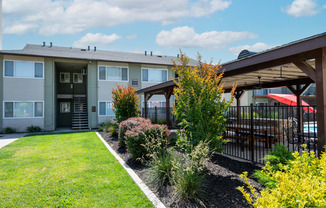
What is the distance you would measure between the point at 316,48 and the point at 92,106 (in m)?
16.5

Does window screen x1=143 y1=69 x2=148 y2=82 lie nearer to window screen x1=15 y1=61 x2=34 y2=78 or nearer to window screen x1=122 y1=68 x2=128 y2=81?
window screen x1=122 y1=68 x2=128 y2=81

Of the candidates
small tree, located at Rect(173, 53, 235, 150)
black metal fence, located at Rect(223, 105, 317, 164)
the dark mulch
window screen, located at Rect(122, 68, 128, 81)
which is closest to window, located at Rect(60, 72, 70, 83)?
window screen, located at Rect(122, 68, 128, 81)

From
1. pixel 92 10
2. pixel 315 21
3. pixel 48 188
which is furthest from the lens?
pixel 315 21

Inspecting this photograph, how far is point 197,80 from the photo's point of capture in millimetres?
5141

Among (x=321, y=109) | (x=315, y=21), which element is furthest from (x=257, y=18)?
(x=321, y=109)

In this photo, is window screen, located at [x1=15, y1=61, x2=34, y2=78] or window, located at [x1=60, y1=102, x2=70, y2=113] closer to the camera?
window screen, located at [x1=15, y1=61, x2=34, y2=78]

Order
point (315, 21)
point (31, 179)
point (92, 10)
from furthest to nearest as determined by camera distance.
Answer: point (315, 21)
point (92, 10)
point (31, 179)

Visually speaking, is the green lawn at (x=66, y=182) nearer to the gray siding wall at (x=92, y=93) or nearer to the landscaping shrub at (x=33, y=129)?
the landscaping shrub at (x=33, y=129)

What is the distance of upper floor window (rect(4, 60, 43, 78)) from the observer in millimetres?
15469

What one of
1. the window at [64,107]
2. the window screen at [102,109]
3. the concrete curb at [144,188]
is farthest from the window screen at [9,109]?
the concrete curb at [144,188]

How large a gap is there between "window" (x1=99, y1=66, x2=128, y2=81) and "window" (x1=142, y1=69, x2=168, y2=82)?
173 centimetres

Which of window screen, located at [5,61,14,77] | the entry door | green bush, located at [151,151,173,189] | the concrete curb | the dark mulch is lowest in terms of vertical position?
the concrete curb

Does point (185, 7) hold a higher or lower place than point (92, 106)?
higher

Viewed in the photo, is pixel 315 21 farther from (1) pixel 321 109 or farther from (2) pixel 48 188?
(2) pixel 48 188
